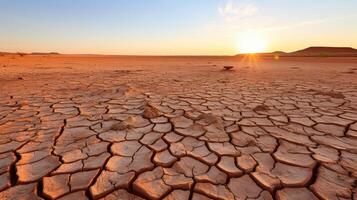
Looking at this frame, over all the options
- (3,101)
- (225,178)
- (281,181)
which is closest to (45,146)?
(225,178)

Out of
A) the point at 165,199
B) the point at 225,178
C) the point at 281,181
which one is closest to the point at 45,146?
Result: the point at 165,199

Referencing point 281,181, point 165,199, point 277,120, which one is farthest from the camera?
point 277,120

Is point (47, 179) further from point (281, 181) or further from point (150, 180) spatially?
point (281, 181)

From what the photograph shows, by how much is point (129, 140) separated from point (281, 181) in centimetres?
122

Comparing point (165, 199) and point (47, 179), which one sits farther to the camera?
point (47, 179)

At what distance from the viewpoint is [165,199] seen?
4.14 ft

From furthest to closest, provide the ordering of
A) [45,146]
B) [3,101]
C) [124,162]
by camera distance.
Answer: [3,101] → [45,146] → [124,162]

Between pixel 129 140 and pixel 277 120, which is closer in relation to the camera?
pixel 129 140

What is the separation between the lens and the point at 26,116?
273cm

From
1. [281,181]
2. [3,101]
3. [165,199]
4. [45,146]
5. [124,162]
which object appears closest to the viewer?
[165,199]

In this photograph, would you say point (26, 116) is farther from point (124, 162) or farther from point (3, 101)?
point (124, 162)

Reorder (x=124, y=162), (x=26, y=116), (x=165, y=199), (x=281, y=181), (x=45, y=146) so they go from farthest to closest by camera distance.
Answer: (x=26, y=116), (x=45, y=146), (x=124, y=162), (x=281, y=181), (x=165, y=199)

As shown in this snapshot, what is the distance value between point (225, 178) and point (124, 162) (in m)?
0.70

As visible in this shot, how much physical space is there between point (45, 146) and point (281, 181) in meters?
1.78
